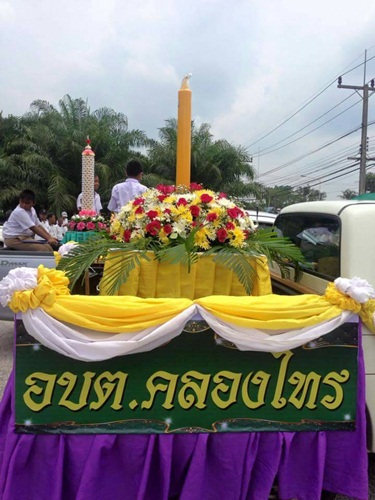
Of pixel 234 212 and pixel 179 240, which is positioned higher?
pixel 234 212

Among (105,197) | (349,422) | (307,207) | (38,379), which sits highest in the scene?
(105,197)

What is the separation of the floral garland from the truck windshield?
0.53 metres

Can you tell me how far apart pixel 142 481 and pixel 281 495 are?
2.20 feet

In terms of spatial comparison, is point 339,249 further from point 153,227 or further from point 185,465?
point 185,465

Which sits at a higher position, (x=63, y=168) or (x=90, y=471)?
(x=63, y=168)

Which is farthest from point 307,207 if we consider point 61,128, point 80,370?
point 61,128

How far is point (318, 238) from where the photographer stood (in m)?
3.08

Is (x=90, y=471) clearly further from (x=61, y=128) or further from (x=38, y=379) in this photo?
(x=61, y=128)

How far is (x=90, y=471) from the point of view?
1961 millimetres

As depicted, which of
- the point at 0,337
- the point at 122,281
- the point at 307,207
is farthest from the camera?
the point at 0,337

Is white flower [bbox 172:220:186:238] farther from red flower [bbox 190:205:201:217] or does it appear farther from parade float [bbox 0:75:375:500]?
parade float [bbox 0:75:375:500]

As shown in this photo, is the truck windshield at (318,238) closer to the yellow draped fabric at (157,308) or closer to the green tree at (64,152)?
the yellow draped fabric at (157,308)

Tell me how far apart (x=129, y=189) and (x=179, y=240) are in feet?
7.76

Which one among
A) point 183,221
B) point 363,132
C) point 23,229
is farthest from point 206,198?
point 363,132
